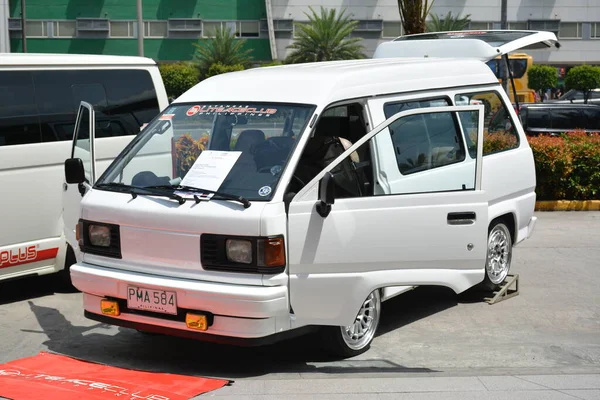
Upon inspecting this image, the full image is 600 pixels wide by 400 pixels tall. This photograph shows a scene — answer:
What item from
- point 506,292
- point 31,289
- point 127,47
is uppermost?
point 127,47

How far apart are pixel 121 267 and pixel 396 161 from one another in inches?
89.4

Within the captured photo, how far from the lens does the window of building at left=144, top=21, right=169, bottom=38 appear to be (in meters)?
Result: 63.8

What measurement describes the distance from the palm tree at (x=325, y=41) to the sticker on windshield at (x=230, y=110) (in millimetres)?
52266

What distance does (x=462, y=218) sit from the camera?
22.9 ft

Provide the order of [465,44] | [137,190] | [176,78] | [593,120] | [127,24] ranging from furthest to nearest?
[127,24] → [176,78] → [593,120] → [465,44] → [137,190]

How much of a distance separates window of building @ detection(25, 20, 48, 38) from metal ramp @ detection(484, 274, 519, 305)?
192 feet

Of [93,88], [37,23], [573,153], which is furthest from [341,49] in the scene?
[93,88]

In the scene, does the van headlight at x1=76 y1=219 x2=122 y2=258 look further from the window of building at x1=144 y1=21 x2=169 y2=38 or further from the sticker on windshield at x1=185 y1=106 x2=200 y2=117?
the window of building at x1=144 y1=21 x2=169 y2=38

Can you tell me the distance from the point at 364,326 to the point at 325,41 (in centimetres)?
5368

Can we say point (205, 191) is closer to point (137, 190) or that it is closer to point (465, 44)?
point (137, 190)


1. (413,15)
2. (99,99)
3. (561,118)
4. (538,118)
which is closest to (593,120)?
(561,118)

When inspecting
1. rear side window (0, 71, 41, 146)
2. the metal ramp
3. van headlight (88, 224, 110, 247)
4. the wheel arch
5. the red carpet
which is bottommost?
the metal ramp

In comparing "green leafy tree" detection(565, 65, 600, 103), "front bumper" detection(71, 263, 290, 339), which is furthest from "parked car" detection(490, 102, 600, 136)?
"green leafy tree" detection(565, 65, 600, 103)

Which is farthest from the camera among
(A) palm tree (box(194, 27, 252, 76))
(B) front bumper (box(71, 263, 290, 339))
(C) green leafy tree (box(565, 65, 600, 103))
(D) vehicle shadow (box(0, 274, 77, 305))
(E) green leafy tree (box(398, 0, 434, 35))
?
(A) palm tree (box(194, 27, 252, 76))
